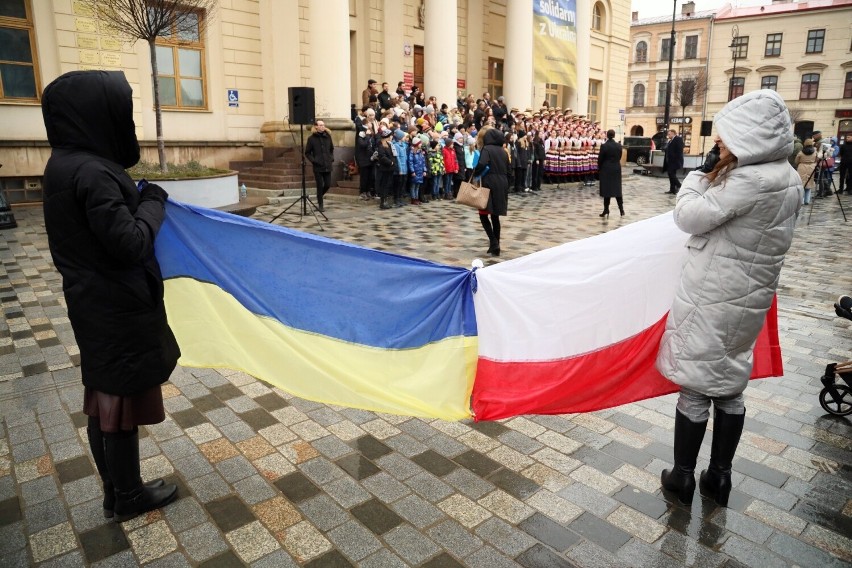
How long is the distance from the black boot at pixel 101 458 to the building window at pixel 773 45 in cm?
7068

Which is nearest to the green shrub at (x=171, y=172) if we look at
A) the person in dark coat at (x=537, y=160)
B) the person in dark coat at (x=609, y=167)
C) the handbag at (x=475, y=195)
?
the handbag at (x=475, y=195)

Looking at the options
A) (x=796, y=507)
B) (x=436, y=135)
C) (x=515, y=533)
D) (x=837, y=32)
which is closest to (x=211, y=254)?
(x=515, y=533)

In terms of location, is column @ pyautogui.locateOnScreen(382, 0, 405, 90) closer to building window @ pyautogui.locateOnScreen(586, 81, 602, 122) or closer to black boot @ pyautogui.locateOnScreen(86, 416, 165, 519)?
building window @ pyautogui.locateOnScreen(586, 81, 602, 122)

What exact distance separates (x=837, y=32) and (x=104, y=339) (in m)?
70.4

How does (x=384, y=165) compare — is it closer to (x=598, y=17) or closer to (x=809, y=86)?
(x=598, y=17)

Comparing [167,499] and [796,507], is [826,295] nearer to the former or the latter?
[796,507]

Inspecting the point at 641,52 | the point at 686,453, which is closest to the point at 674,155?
the point at 686,453

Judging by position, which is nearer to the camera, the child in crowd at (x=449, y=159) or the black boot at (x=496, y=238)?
the black boot at (x=496, y=238)

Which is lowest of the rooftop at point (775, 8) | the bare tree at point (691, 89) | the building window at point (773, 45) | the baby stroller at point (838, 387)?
the baby stroller at point (838, 387)

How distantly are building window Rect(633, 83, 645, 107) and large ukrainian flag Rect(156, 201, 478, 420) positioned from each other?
7108 centimetres

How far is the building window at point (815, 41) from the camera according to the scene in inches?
2233

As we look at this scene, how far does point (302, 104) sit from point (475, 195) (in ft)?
17.4

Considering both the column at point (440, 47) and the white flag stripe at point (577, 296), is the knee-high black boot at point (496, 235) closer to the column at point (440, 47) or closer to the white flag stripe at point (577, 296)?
the white flag stripe at point (577, 296)

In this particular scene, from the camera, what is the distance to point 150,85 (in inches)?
663
